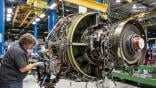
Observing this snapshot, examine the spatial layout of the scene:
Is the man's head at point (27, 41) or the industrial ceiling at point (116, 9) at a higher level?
the industrial ceiling at point (116, 9)

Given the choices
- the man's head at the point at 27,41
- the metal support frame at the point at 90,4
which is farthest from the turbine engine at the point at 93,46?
the metal support frame at the point at 90,4

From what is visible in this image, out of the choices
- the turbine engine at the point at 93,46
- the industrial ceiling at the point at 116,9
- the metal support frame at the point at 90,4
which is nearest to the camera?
the turbine engine at the point at 93,46

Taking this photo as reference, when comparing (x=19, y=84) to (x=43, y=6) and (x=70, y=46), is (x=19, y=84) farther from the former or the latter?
(x=43, y=6)

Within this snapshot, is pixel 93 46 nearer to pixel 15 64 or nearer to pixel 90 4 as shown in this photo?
pixel 15 64

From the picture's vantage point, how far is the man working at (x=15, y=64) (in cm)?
290

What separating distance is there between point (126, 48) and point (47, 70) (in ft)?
4.65

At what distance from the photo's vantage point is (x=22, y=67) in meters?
2.89

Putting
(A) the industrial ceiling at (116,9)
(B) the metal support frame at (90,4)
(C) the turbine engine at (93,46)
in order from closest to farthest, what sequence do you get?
(C) the turbine engine at (93,46), (B) the metal support frame at (90,4), (A) the industrial ceiling at (116,9)

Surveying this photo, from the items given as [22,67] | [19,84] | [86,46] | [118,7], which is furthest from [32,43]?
[118,7]

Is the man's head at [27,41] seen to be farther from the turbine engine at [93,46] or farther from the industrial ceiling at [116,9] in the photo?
the industrial ceiling at [116,9]

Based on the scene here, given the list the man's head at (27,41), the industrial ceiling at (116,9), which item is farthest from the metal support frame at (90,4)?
the industrial ceiling at (116,9)

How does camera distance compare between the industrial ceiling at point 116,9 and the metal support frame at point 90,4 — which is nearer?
the metal support frame at point 90,4

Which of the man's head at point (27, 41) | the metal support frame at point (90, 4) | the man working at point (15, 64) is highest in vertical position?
the metal support frame at point (90, 4)

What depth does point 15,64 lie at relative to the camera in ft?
9.64
